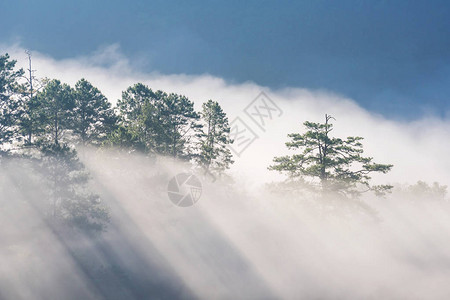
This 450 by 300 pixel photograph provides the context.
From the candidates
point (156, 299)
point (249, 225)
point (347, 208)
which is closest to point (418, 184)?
point (249, 225)

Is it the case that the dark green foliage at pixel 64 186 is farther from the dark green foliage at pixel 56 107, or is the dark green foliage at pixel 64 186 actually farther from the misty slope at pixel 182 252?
the dark green foliage at pixel 56 107

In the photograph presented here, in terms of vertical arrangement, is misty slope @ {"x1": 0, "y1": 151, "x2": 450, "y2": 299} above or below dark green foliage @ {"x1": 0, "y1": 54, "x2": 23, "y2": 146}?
below

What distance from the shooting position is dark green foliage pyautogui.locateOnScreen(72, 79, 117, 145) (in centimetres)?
3375

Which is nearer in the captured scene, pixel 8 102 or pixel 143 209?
pixel 8 102

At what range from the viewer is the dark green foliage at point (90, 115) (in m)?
33.8

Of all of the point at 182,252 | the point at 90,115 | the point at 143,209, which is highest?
the point at 90,115

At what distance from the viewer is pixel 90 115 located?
113 feet

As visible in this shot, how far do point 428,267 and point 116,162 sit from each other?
36.2 meters

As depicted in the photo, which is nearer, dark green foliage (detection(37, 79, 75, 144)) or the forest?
the forest

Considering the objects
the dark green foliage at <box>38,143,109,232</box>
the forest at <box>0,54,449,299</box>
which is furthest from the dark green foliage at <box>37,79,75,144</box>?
the dark green foliage at <box>38,143,109,232</box>

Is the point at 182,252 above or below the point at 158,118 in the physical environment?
below

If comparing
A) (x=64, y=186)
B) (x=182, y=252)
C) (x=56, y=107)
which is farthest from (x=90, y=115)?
(x=182, y=252)

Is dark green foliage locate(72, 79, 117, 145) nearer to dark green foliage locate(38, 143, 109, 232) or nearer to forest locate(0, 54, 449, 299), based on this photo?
forest locate(0, 54, 449, 299)

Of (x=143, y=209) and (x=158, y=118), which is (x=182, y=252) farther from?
(x=158, y=118)
